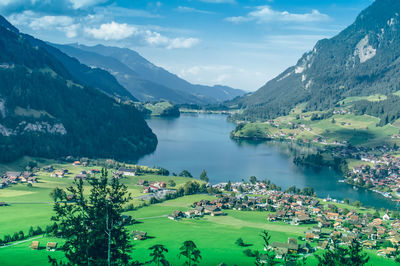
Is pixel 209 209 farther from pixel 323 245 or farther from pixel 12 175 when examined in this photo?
pixel 12 175

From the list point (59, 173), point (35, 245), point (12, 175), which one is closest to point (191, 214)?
point (35, 245)

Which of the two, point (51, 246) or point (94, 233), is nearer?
point (94, 233)

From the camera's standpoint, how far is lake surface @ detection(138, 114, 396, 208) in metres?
105

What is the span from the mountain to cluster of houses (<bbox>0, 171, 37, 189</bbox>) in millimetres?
14499

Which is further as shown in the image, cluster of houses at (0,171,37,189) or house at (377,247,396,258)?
cluster of houses at (0,171,37,189)

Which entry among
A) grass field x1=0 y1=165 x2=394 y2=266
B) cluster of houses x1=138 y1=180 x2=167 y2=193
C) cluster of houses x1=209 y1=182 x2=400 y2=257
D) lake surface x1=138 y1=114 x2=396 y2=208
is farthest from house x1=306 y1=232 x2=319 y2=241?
cluster of houses x1=138 y1=180 x2=167 y2=193

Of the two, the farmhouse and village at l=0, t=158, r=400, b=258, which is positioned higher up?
the farmhouse

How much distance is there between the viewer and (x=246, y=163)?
445 feet

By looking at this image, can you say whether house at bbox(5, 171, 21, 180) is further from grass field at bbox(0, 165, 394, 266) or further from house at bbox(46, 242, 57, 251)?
house at bbox(46, 242, 57, 251)

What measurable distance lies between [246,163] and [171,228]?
76.5 metres

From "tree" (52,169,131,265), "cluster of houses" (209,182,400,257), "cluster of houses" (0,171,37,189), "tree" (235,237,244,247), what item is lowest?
"cluster of houses" (209,182,400,257)

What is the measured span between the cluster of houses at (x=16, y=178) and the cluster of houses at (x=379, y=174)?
81.2 m

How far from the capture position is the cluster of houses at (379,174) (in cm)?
10750

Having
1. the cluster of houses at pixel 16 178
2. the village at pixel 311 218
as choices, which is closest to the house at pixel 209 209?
the village at pixel 311 218
